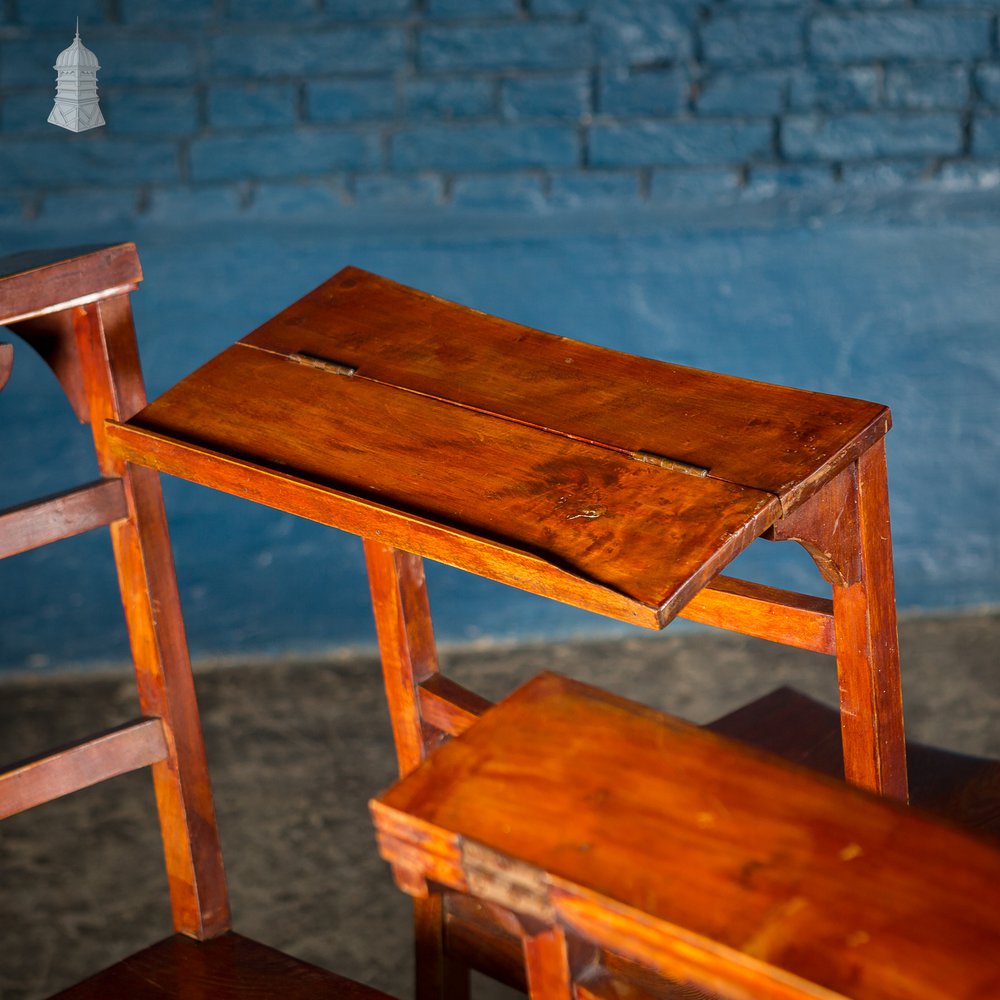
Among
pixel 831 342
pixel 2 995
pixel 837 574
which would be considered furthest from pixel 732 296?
pixel 2 995

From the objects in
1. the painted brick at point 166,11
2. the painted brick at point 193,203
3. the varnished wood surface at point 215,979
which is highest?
the painted brick at point 166,11

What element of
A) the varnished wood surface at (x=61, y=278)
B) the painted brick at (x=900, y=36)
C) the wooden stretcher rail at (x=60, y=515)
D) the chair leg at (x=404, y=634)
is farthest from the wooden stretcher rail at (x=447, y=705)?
the painted brick at (x=900, y=36)

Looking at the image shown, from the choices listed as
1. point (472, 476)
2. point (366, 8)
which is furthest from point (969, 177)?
point (472, 476)

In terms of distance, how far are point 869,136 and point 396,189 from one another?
85 centimetres

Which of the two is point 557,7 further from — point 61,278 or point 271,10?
point 61,278

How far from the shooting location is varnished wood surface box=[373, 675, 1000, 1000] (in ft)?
2.55

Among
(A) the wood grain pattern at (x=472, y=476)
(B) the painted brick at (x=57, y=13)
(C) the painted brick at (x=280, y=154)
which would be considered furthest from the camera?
(C) the painted brick at (x=280, y=154)

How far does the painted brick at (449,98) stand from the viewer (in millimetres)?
2600

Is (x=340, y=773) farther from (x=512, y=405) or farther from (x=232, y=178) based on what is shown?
(x=512, y=405)

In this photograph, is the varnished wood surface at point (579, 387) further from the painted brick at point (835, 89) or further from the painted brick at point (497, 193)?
the painted brick at point (835, 89)

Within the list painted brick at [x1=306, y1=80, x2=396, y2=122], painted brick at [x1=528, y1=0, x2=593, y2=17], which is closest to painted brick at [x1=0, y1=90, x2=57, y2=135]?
painted brick at [x1=306, y1=80, x2=396, y2=122]

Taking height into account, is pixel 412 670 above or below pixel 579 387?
below

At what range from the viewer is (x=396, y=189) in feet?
8.70

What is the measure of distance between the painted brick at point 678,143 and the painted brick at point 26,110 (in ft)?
3.11
